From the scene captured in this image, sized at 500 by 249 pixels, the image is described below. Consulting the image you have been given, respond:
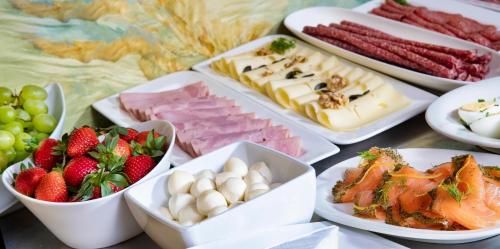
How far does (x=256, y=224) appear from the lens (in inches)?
52.6

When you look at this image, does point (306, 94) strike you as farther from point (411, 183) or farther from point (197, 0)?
point (411, 183)

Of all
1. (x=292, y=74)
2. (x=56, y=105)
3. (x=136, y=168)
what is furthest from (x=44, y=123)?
(x=292, y=74)

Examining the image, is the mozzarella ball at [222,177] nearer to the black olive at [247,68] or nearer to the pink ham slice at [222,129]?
the pink ham slice at [222,129]

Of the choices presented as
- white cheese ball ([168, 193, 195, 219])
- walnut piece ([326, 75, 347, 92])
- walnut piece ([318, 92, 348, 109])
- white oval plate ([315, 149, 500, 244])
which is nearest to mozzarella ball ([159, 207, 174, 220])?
white cheese ball ([168, 193, 195, 219])

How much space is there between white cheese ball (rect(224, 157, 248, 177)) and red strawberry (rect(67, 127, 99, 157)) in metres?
0.28

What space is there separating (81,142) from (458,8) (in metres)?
1.62

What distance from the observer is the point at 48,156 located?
1.49 meters

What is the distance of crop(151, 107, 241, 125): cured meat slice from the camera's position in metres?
1.91

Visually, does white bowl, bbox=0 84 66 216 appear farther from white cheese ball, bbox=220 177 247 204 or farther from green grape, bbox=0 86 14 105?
white cheese ball, bbox=220 177 247 204

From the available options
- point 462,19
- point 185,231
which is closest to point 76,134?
point 185,231

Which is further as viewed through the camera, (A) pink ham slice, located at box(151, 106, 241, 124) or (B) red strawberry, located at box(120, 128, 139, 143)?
(A) pink ham slice, located at box(151, 106, 241, 124)

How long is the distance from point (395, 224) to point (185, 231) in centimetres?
44

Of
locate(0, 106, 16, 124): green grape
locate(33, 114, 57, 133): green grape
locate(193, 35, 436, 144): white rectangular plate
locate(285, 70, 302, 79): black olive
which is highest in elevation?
locate(0, 106, 16, 124): green grape

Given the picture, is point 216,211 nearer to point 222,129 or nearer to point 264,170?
point 264,170
